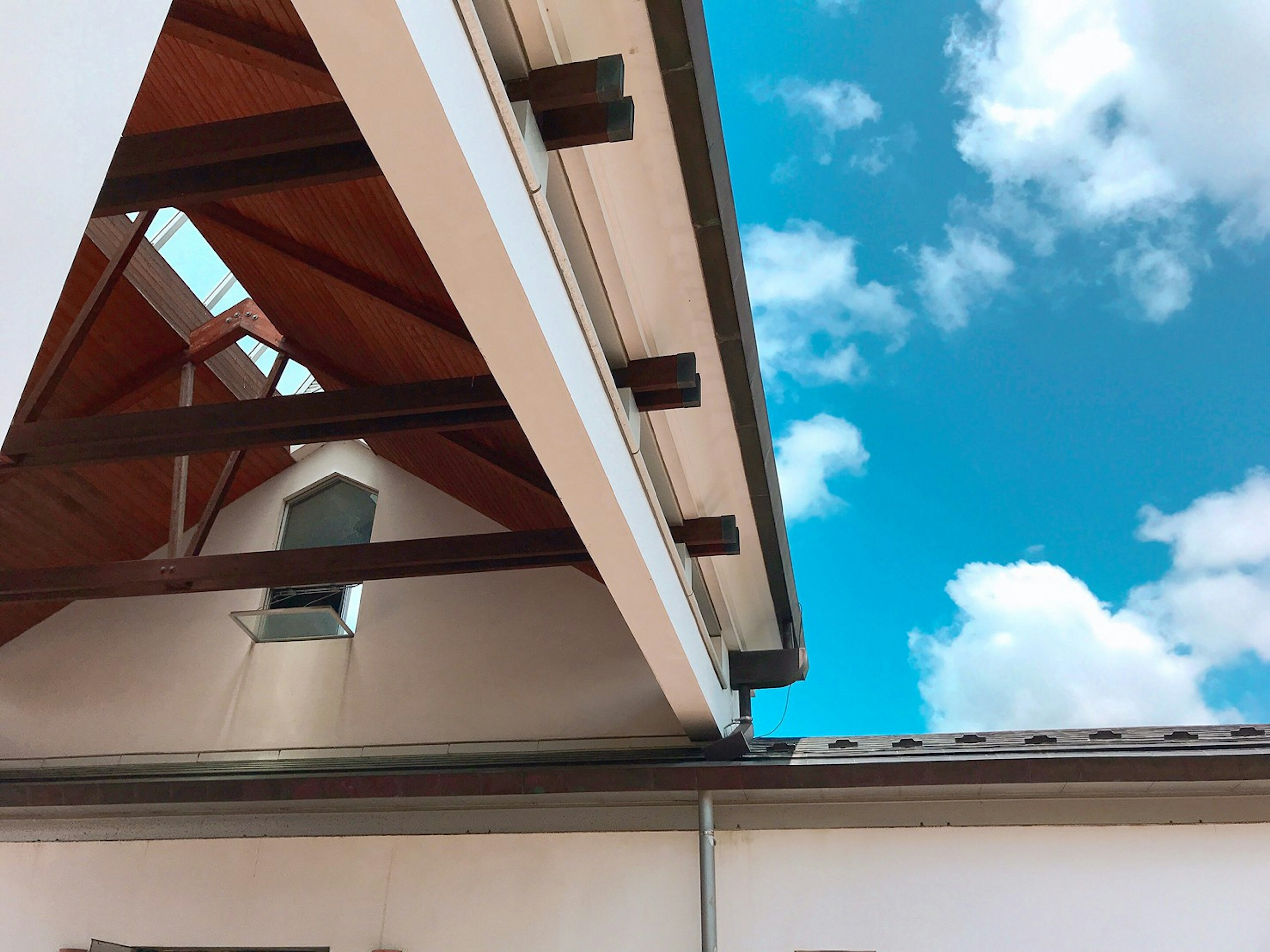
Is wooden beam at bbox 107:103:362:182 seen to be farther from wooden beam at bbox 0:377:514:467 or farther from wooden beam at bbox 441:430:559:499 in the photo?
wooden beam at bbox 441:430:559:499

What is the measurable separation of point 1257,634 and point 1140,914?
2046 inches

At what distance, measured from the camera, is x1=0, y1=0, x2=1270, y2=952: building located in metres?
3.13

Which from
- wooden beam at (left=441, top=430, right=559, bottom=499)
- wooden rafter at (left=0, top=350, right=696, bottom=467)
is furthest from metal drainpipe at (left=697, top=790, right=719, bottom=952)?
wooden rafter at (left=0, top=350, right=696, bottom=467)

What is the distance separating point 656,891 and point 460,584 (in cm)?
280

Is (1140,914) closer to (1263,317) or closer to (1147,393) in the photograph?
(1147,393)

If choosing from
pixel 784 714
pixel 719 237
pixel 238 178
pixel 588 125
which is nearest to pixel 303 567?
pixel 238 178

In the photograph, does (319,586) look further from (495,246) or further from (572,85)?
(572,85)

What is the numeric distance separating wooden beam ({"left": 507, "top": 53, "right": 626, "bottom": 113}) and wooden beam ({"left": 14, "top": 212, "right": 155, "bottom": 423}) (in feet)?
12.5

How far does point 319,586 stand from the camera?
25.7 ft

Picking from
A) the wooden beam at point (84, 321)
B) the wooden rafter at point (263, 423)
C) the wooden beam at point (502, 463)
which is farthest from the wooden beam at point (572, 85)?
the wooden beam at point (502, 463)

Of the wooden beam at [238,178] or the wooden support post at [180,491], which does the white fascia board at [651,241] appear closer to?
the wooden beam at [238,178]

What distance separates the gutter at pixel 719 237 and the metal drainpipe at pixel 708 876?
1394mm

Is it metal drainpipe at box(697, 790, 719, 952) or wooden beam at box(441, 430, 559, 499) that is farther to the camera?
wooden beam at box(441, 430, 559, 499)

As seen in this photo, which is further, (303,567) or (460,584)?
(460,584)
